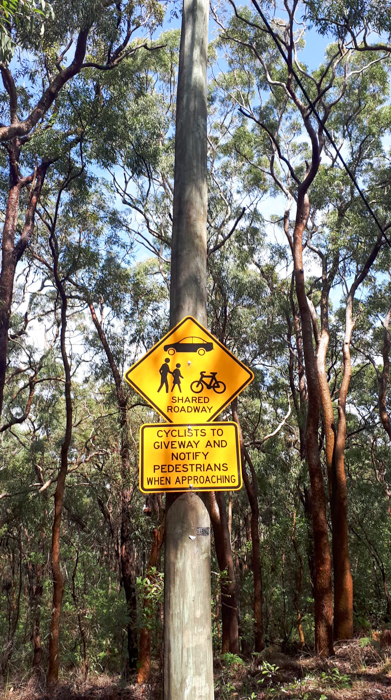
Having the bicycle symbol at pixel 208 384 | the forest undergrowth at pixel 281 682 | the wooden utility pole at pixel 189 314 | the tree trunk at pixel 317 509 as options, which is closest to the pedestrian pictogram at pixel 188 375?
the bicycle symbol at pixel 208 384

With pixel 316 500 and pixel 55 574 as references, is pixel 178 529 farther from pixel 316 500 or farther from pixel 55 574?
pixel 55 574

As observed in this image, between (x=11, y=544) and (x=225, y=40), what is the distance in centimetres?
2037

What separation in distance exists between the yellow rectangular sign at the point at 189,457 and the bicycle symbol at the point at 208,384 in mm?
181

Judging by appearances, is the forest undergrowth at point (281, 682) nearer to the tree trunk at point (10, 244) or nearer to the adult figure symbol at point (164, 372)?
the tree trunk at point (10, 244)

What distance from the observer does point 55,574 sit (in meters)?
12.1

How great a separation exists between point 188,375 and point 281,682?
8400 millimetres

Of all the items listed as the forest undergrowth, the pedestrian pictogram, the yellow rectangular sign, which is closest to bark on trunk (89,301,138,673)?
the forest undergrowth

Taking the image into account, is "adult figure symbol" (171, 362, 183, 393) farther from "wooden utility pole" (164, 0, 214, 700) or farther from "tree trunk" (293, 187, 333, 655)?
"tree trunk" (293, 187, 333, 655)

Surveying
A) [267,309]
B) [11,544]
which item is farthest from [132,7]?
[11,544]

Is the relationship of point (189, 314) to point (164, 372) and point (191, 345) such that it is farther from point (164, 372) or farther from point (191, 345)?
point (164, 372)

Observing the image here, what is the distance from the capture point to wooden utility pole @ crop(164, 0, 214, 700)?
2.21 m

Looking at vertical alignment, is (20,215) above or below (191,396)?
above

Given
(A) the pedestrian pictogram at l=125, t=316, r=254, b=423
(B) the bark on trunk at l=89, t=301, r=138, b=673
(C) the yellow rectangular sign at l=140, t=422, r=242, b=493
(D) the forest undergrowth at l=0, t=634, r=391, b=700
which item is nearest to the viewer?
(C) the yellow rectangular sign at l=140, t=422, r=242, b=493

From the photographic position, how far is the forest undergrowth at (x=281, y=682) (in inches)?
288
